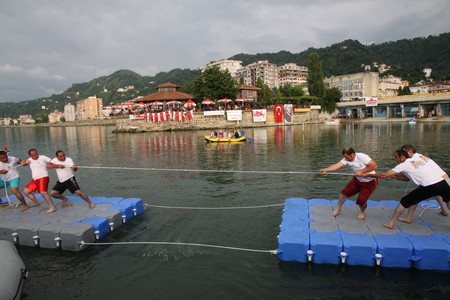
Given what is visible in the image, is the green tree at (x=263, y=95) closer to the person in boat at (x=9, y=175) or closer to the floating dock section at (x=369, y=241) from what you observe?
the person in boat at (x=9, y=175)

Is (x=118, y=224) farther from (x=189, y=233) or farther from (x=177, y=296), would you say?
(x=177, y=296)

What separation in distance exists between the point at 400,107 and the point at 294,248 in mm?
97820

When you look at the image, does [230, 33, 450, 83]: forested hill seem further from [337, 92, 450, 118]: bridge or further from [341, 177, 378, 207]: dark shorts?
[341, 177, 378, 207]: dark shorts

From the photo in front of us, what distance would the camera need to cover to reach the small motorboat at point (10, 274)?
235 inches

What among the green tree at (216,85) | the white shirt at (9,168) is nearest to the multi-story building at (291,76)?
the green tree at (216,85)

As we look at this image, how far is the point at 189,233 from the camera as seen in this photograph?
981 cm

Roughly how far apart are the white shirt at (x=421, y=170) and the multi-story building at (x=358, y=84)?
115m

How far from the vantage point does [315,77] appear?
92.9 metres

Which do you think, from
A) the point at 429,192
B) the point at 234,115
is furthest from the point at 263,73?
the point at 429,192

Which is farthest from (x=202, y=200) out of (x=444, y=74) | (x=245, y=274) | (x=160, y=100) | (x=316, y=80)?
(x=444, y=74)

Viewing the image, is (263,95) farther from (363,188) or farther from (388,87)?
(363,188)

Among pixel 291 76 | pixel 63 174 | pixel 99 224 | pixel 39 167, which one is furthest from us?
pixel 291 76

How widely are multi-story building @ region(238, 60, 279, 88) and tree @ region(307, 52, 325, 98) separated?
71.8m

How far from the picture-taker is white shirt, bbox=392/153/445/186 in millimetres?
7453
